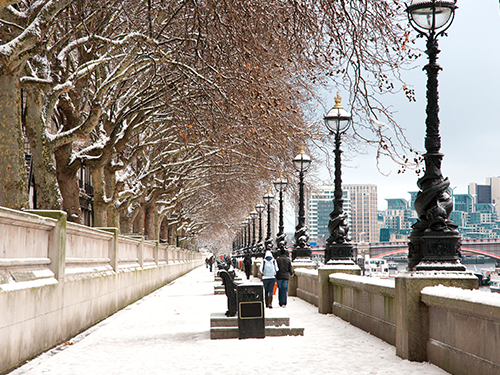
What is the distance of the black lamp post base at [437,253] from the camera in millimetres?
8289

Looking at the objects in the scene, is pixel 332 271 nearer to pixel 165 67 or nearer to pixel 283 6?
pixel 283 6

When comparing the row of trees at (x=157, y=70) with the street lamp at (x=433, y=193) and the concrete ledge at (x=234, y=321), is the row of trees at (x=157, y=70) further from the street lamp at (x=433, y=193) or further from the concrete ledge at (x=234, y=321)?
the concrete ledge at (x=234, y=321)

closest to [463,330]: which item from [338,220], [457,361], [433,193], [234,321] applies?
[457,361]

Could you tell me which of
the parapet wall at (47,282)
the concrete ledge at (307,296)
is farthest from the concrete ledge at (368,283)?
the parapet wall at (47,282)

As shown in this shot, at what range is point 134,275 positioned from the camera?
21.2 meters

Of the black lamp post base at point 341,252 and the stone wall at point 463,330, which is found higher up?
the black lamp post base at point 341,252

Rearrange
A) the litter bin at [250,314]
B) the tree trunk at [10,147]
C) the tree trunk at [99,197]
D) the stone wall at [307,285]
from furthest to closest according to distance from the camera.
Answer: the tree trunk at [99,197]
the stone wall at [307,285]
the tree trunk at [10,147]
the litter bin at [250,314]

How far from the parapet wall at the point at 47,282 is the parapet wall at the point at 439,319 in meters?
5.14

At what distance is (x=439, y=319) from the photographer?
777 centimetres

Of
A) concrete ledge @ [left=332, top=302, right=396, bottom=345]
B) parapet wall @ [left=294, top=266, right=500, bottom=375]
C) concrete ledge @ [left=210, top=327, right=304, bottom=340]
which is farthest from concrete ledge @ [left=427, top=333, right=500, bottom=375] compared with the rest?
concrete ledge @ [left=210, top=327, right=304, bottom=340]

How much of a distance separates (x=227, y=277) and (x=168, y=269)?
2683 cm

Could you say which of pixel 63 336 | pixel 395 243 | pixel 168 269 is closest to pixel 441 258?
pixel 63 336

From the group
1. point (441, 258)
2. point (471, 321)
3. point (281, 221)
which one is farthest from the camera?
point (281, 221)

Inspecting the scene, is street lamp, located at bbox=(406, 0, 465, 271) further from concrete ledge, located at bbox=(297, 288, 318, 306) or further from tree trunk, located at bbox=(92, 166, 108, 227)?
tree trunk, located at bbox=(92, 166, 108, 227)
